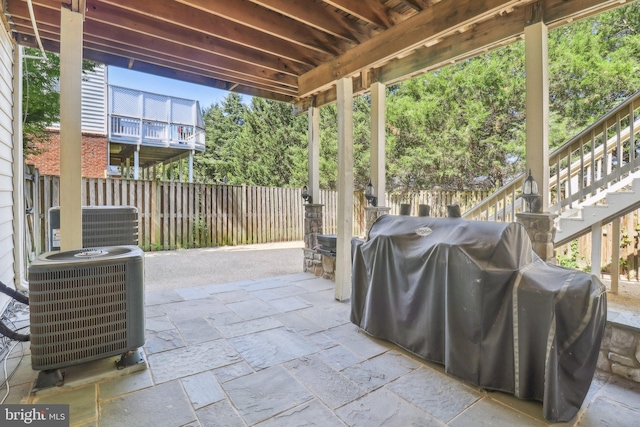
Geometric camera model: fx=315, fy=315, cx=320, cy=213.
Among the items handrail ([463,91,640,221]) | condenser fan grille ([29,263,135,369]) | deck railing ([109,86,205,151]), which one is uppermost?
deck railing ([109,86,205,151])

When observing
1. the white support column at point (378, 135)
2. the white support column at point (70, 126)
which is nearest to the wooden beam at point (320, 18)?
the white support column at point (378, 135)

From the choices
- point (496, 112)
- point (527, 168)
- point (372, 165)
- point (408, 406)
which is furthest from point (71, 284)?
point (496, 112)

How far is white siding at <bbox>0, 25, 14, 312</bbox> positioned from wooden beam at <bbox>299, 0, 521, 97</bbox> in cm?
338

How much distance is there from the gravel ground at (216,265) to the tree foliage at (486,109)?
4840 millimetres

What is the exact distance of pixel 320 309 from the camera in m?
3.43

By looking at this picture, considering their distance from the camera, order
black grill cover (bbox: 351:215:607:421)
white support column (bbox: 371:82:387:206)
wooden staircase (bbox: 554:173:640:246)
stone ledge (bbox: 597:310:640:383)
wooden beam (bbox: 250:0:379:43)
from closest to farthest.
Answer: black grill cover (bbox: 351:215:607:421)
stone ledge (bbox: 597:310:640:383)
wooden beam (bbox: 250:0:379:43)
wooden staircase (bbox: 554:173:640:246)
white support column (bbox: 371:82:387:206)

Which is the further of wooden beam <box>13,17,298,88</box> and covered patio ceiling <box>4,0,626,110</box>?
wooden beam <box>13,17,298,88</box>

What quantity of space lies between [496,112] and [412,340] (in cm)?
854

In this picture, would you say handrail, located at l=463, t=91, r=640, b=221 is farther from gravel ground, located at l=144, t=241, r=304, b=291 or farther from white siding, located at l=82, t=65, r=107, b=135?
white siding, located at l=82, t=65, r=107, b=135

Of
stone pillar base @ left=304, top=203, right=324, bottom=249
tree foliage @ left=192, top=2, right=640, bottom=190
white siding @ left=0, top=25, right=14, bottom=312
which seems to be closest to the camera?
white siding @ left=0, top=25, right=14, bottom=312

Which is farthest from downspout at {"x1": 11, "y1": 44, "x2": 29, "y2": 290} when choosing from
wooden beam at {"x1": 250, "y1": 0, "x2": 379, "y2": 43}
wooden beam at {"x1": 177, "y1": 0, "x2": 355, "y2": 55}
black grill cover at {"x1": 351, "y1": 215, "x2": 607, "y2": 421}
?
black grill cover at {"x1": 351, "y1": 215, "x2": 607, "y2": 421}

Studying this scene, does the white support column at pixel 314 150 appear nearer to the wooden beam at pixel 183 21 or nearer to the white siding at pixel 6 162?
the wooden beam at pixel 183 21

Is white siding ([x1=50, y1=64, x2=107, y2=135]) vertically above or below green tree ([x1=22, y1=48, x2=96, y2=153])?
above

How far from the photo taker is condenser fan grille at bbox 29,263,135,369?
1.88m
